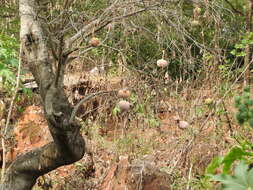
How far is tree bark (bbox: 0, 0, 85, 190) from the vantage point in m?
3.04

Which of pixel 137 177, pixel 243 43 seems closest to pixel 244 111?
pixel 243 43

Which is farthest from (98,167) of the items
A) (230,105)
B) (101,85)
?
(230,105)

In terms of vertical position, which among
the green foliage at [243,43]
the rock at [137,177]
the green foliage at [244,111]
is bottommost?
the rock at [137,177]

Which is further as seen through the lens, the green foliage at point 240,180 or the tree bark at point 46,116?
the tree bark at point 46,116

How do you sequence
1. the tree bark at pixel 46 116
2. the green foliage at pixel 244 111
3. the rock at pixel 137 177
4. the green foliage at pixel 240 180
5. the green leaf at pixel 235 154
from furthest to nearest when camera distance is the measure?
the rock at pixel 137 177 → the tree bark at pixel 46 116 → the green foliage at pixel 244 111 → the green leaf at pixel 235 154 → the green foliage at pixel 240 180

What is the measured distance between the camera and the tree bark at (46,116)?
120 inches

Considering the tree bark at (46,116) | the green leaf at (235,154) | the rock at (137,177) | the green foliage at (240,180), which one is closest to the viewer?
the green foliage at (240,180)

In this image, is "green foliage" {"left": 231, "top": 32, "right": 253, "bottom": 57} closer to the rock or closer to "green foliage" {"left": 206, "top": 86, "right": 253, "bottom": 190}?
"green foliage" {"left": 206, "top": 86, "right": 253, "bottom": 190}

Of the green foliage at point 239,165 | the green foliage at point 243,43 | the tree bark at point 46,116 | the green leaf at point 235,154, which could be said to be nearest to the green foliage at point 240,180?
the green foliage at point 239,165

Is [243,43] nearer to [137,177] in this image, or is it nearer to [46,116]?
[137,177]

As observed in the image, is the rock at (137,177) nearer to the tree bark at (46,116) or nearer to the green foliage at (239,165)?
the tree bark at (46,116)

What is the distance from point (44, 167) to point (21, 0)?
1.30m

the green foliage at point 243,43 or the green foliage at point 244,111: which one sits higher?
the green foliage at point 243,43

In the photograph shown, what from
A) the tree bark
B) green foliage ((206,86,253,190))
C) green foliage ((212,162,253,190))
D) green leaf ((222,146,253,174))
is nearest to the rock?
the tree bark
